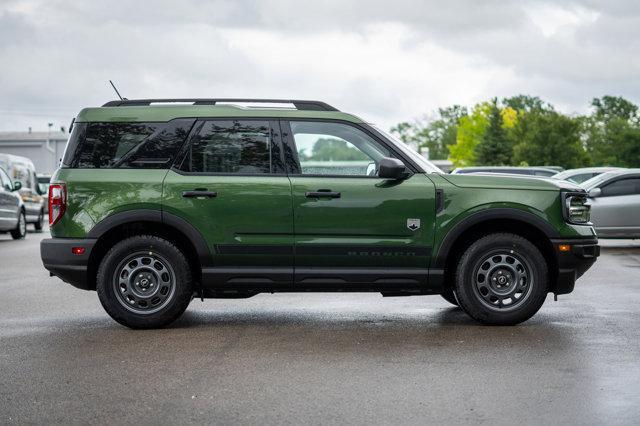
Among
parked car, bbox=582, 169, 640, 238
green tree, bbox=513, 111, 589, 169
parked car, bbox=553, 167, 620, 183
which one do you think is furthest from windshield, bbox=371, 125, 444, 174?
green tree, bbox=513, 111, 589, 169

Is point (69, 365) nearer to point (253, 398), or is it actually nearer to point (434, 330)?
point (253, 398)

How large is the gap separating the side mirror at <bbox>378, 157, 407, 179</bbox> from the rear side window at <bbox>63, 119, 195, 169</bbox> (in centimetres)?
171

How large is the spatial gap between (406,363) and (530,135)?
88174 millimetres

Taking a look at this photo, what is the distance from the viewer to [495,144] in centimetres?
10450

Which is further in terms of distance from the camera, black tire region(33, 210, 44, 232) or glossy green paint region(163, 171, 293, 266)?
black tire region(33, 210, 44, 232)

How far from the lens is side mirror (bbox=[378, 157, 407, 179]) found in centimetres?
841

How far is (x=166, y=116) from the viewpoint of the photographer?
8.76 metres

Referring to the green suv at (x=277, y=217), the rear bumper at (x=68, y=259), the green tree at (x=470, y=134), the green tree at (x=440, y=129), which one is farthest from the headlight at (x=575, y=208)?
the green tree at (x=440, y=129)

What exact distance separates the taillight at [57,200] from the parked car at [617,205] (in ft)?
44.5

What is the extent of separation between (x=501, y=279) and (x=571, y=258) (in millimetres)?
635

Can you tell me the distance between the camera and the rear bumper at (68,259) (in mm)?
8656

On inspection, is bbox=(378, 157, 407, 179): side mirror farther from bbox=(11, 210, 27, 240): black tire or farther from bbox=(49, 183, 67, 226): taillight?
bbox=(11, 210, 27, 240): black tire

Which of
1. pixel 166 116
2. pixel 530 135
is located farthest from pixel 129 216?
pixel 530 135

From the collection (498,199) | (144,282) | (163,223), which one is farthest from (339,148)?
(144,282)
